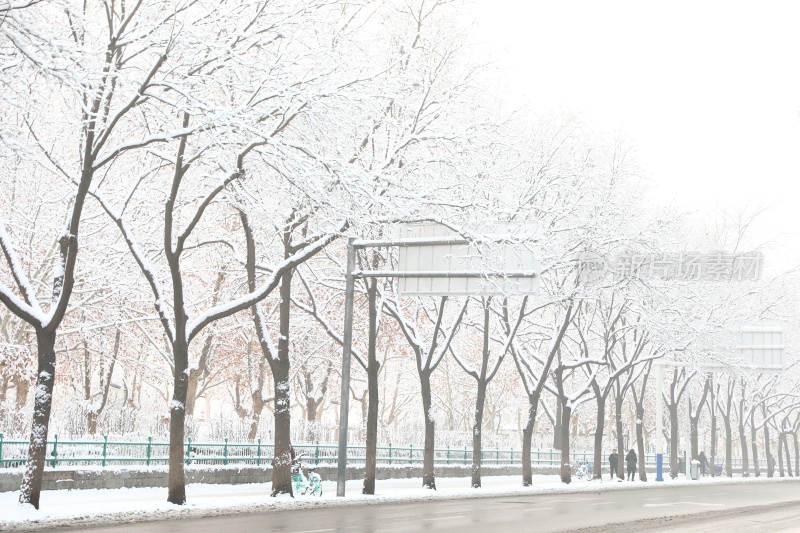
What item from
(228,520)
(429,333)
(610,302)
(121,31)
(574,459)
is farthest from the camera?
(574,459)

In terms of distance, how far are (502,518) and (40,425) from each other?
9.59 m

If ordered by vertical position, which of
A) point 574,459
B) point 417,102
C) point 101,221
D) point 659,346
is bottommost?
point 574,459

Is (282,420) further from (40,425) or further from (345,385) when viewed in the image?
(40,425)

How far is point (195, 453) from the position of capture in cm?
2927

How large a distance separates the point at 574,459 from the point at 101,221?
3658cm

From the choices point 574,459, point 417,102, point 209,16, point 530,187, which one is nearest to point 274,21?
point 209,16

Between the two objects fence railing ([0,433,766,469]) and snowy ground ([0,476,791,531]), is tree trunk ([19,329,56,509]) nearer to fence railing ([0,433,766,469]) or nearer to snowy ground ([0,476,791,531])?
snowy ground ([0,476,791,531])

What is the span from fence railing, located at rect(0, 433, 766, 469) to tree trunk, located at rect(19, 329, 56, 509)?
3.63 m

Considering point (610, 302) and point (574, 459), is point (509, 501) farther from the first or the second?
point (574, 459)

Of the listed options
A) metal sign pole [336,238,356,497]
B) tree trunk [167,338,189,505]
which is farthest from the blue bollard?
tree trunk [167,338,189,505]

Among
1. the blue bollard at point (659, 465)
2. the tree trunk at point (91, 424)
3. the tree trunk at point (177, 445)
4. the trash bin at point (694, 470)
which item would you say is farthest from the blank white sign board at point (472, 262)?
the trash bin at point (694, 470)

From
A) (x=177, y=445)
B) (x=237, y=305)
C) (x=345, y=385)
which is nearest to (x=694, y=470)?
(x=345, y=385)

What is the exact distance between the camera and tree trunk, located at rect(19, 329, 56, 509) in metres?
17.9

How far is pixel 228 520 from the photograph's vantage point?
62.1ft
